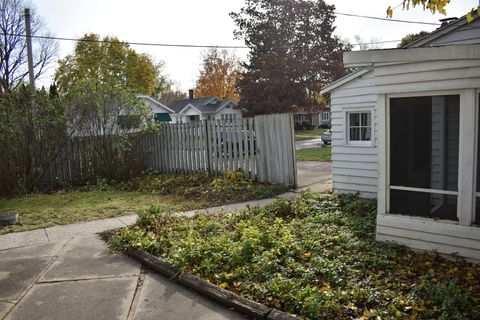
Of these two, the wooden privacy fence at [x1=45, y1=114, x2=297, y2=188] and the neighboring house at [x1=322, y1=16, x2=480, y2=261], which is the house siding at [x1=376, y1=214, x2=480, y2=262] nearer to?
the neighboring house at [x1=322, y1=16, x2=480, y2=261]

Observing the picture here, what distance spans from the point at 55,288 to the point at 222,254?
1954 millimetres

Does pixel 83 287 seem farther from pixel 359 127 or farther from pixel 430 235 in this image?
pixel 359 127

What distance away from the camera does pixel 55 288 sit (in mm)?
4414

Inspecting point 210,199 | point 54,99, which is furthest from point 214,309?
point 54,99

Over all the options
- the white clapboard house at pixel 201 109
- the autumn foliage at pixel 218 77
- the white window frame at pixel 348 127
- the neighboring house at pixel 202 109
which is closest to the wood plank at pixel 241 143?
the white window frame at pixel 348 127

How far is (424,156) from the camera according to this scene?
6840 mm

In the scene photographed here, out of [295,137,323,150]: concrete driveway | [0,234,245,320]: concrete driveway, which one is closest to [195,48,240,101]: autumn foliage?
[295,137,323,150]: concrete driveway

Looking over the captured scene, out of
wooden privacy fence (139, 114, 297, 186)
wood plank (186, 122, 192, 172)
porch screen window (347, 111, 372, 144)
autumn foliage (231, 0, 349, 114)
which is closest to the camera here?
porch screen window (347, 111, 372, 144)

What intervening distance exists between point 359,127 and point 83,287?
6.66 metres

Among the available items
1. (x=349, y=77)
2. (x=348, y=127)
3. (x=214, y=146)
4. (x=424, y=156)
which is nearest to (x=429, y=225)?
(x=424, y=156)

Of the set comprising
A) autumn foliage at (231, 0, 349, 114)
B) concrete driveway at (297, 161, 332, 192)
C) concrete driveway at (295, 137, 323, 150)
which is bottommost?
concrete driveway at (297, 161, 332, 192)

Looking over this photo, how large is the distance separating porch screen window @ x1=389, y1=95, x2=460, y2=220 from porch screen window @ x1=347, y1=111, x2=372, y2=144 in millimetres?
1589

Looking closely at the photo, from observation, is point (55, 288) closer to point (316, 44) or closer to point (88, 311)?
point (88, 311)

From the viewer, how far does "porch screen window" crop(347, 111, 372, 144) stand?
341 inches
